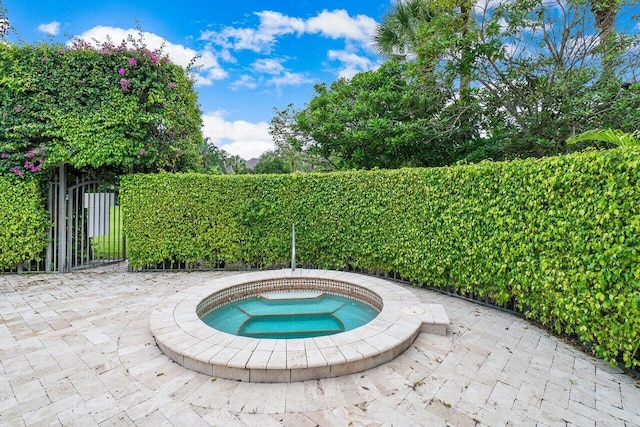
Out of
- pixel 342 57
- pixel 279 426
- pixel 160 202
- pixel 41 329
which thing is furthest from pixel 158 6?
pixel 279 426

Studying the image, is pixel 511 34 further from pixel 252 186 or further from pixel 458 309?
pixel 252 186

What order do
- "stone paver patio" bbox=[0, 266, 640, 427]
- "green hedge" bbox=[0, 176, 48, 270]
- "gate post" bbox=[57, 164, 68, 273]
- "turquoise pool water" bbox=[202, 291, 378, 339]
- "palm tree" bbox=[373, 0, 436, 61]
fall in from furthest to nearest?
"palm tree" bbox=[373, 0, 436, 61] < "gate post" bbox=[57, 164, 68, 273] < "green hedge" bbox=[0, 176, 48, 270] < "turquoise pool water" bbox=[202, 291, 378, 339] < "stone paver patio" bbox=[0, 266, 640, 427]

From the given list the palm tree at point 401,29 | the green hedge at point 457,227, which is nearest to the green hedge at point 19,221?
the green hedge at point 457,227

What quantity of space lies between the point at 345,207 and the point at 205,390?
212 inches

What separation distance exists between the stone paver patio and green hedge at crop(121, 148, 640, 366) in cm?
73

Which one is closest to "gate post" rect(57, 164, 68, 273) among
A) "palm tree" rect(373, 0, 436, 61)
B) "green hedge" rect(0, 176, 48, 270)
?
"green hedge" rect(0, 176, 48, 270)

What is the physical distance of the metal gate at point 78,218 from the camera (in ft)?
27.0

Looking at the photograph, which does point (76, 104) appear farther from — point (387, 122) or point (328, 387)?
point (328, 387)

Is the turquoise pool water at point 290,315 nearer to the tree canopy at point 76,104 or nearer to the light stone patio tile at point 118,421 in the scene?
the light stone patio tile at point 118,421

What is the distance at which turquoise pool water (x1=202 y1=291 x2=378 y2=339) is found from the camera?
493 centimetres

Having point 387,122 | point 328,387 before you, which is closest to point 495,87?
point 387,122

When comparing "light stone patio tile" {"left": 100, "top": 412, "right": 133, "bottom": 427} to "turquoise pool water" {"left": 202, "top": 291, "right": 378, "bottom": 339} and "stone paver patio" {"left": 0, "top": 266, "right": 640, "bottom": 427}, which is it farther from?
"turquoise pool water" {"left": 202, "top": 291, "right": 378, "bottom": 339}

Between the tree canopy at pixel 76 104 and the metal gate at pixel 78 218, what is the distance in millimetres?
972

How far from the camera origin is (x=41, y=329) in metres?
4.52
